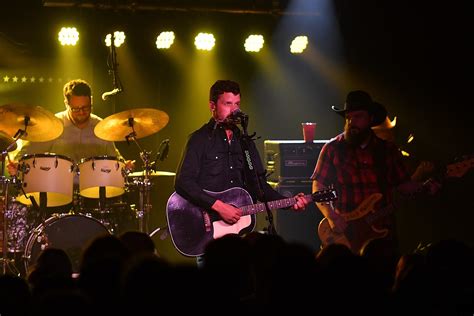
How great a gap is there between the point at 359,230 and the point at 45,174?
3.53 m

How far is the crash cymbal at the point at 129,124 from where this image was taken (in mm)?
9766

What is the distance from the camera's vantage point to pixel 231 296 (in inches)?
149

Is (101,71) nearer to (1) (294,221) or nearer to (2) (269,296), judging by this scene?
(1) (294,221)

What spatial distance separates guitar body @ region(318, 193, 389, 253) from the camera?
8.56m

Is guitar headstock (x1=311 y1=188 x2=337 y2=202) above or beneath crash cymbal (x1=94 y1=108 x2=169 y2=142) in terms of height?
beneath

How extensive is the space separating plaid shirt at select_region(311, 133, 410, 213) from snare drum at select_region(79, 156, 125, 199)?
239cm

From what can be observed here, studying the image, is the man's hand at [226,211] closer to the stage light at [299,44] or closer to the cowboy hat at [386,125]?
the cowboy hat at [386,125]

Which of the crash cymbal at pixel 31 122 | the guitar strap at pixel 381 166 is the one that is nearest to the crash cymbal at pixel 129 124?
the crash cymbal at pixel 31 122

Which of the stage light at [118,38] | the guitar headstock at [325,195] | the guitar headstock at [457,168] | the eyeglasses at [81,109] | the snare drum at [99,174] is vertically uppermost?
the stage light at [118,38]

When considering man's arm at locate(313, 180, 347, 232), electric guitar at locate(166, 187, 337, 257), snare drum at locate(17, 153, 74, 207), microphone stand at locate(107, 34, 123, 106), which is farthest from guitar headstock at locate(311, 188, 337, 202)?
microphone stand at locate(107, 34, 123, 106)

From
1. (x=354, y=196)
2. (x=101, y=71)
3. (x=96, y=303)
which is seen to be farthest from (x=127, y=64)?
(x=96, y=303)

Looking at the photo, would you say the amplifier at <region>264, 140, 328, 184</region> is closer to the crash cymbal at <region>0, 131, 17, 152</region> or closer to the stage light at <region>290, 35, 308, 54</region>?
the stage light at <region>290, 35, 308, 54</region>

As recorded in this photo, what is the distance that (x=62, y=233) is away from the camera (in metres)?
9.41

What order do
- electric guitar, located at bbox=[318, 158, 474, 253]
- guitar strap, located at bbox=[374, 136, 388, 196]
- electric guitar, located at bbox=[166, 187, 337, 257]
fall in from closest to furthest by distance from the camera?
electric guitar, located at bbox=[166, 187, 337, 257] < electric guitar, located at bbox=[318, 158, 474, 253] < guitar strap, located at bbox=[374, 136, 388, 196]
